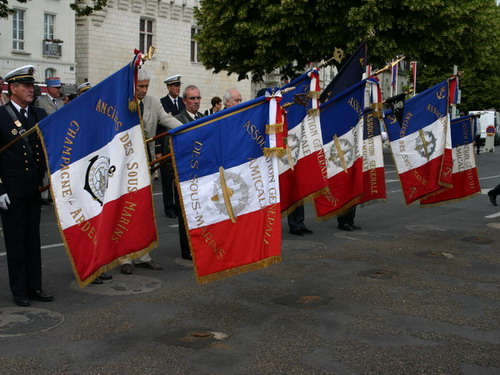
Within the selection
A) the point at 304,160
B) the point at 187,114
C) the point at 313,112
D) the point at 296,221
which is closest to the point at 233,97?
the point at 187,114

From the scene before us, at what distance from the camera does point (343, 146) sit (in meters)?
9.44

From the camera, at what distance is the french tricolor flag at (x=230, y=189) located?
6430 mm

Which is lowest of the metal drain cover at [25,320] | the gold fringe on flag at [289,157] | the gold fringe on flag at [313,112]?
the metal drain cover at [25,320]

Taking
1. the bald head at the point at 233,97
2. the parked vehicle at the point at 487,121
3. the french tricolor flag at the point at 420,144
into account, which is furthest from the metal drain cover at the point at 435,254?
the parked vehicle at the point at 487,121

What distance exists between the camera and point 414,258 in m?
9.44

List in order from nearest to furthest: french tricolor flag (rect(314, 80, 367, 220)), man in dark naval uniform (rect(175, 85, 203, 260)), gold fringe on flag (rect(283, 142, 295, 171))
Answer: gold fringe on flag (rect(283, 142, 295, 171)), man in dark naval uniform (rect(175, 85, 203, 260)), french tricolor flag (rect(314, 80, 367, 220))

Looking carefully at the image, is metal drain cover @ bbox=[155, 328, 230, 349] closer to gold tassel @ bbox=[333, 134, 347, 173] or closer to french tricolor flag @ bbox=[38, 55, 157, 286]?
french tricolor flag @ bbox=[38, 55, 157, 286]

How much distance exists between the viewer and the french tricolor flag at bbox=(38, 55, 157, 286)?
630 centimetres

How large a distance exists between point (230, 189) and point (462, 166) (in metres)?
6.34

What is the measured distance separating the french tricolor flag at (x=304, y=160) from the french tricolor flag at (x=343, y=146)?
2.15 feet

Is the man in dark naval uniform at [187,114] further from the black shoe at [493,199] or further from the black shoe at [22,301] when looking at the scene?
the black shoe at [493,199]

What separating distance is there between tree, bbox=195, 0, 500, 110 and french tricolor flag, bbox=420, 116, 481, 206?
15684 mm

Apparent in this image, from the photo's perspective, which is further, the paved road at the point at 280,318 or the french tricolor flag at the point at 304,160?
the french tricolor flag at the point at 304,160

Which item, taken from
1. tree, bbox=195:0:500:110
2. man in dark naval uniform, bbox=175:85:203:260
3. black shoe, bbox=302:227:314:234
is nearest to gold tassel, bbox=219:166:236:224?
man in dark naval uniform, bbox=175:85:203:260
